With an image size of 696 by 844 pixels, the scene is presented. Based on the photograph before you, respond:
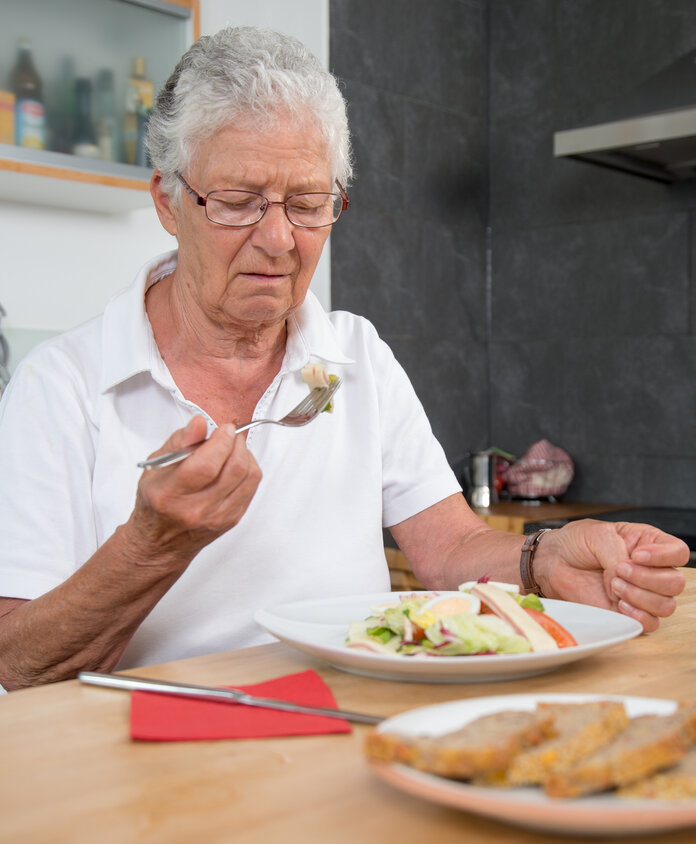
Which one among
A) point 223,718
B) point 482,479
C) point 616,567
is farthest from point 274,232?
point 482,479

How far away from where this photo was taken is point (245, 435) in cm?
110

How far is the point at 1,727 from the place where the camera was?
76cm

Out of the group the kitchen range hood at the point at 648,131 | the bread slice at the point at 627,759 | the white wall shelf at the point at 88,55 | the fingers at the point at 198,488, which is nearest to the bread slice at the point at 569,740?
the bread slice at the point at 627,759

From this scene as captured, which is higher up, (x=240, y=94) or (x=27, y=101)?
(x=27, y=101)

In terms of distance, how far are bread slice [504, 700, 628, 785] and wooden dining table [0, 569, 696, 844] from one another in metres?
0.04

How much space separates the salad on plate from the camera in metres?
0.86

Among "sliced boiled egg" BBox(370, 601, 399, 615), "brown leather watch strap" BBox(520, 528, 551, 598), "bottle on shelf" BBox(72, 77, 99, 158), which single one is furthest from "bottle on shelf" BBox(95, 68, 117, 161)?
"sliced boiled egg" BBox(370, 601, 399, 615)

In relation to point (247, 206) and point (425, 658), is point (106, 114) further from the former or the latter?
point (425, 658)

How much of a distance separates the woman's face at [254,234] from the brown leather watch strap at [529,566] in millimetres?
442

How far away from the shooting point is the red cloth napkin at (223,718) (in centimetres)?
71

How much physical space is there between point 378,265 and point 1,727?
2.83 m

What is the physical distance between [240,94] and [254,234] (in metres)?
0.17

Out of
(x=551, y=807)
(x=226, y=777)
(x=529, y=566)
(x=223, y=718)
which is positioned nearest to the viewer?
(x=551, y=807)

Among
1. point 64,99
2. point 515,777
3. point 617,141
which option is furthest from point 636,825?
point 617,141
